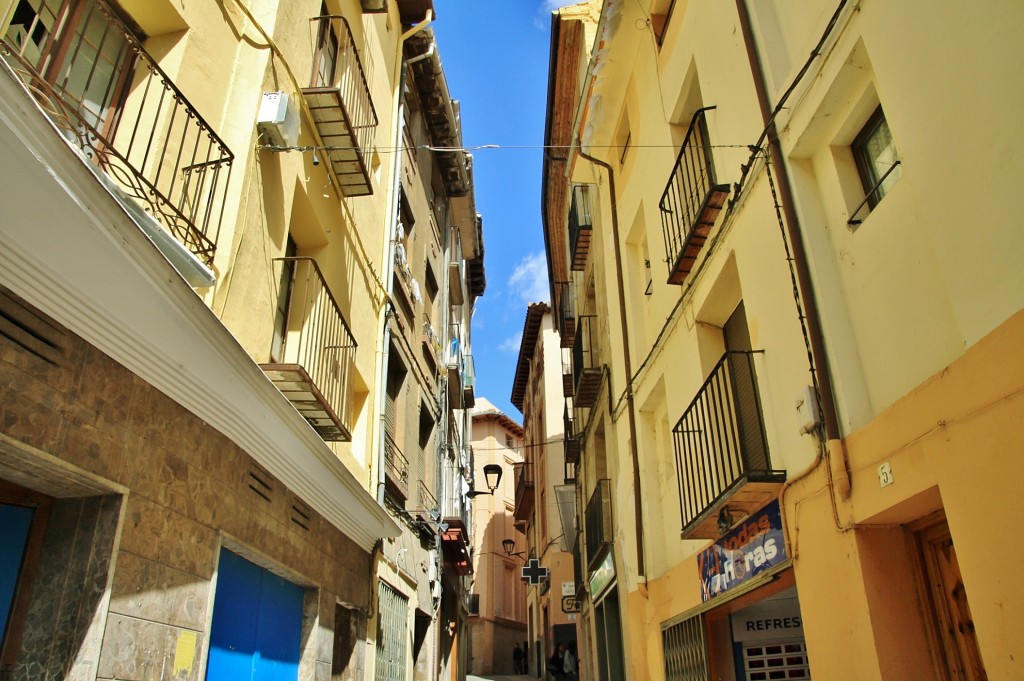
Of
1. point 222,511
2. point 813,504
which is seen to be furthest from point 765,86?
point 222,511

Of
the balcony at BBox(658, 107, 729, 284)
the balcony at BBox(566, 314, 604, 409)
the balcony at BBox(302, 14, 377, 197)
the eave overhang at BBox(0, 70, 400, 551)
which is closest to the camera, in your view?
the eave overhang at BBox(0, 70, 400, 551)

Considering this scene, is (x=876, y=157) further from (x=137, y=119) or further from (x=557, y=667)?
(x=557, y=667)

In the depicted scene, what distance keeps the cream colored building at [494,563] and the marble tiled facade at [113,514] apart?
2636cm

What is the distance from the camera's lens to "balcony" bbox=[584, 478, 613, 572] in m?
11.5

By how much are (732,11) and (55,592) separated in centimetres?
640

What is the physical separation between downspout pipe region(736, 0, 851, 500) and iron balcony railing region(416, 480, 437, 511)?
8.87 metres

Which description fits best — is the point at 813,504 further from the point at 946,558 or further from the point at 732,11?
Answer: the point at 732,11

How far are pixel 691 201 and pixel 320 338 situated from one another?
374 cm

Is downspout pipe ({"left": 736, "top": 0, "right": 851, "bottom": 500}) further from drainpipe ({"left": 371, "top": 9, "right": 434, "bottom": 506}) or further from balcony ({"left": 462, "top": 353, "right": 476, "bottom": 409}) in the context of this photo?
balcony ({"left": 462, "top": 353, "right": 476, "bottom": 409})

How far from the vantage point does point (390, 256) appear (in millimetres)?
10891

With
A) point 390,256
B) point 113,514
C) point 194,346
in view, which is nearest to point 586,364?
point 390,256

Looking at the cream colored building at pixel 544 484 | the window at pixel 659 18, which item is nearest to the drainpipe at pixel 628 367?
the window at pixel 659 18

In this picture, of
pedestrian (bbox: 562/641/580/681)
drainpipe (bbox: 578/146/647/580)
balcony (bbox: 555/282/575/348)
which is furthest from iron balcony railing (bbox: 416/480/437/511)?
pedestrian (bbox: 562/641/580/681)

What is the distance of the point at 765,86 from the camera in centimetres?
583
